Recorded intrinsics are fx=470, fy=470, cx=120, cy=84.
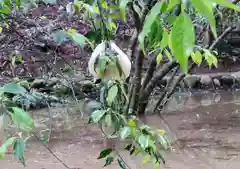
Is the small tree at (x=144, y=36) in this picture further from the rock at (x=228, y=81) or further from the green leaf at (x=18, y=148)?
the rock at (x=228, y=81)

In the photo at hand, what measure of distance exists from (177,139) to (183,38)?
323cm

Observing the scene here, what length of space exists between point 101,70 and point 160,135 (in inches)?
22.3

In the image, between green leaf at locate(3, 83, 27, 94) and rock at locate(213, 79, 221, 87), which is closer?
green leaf at locate(3, 83, 27, 94)

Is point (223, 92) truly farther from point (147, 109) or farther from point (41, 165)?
point (41, 165)

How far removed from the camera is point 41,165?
3146 millimetres

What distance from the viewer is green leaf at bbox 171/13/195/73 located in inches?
22.3

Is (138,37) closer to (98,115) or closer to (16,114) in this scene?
(16,114)

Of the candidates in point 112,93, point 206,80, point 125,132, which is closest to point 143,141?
point 125,132

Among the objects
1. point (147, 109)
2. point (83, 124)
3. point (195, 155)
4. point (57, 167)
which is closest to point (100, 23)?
point (57, 167)

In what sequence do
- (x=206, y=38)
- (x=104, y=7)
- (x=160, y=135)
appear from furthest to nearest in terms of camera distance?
(x=206, y=38)
(x=160, y=135)
(x=104, y=7)

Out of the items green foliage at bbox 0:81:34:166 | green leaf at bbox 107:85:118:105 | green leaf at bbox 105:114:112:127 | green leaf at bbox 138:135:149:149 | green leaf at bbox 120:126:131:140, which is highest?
green foliage at bbox 0:81:34:166

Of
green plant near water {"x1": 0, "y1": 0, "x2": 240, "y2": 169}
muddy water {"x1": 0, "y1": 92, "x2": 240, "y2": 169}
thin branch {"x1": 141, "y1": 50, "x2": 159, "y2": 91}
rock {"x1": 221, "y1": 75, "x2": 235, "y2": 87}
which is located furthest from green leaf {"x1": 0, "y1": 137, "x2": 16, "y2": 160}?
rock {"x1": 221, "y1": 75, "x2": 235, "y2": 87}

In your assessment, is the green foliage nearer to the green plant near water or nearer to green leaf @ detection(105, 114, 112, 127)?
the green plant near water

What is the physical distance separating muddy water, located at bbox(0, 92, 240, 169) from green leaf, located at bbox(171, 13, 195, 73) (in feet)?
8.28
